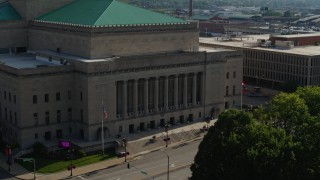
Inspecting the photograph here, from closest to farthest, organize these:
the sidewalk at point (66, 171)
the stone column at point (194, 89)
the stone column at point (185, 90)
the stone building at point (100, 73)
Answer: the sidewalk at point (66, 171) → the stone building at point (100, 73) → the stone column at point (185, 90) → the stone column at point (194, 89)

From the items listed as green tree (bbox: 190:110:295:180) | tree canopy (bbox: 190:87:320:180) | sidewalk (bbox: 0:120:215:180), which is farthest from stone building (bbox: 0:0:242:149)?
green tree (bbox: 190:110:295:180)

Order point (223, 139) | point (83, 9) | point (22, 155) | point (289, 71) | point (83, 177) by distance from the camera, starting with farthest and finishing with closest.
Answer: point (289, 71), point (83, 9), point (22, 155), point (83, 177), point (223, 139)

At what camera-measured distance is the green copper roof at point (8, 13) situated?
14875 centimetres

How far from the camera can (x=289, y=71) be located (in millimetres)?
176000

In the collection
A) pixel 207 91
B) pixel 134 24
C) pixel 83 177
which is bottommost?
pixel 83 177

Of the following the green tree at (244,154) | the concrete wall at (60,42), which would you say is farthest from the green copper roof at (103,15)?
the green tree at (244,154)

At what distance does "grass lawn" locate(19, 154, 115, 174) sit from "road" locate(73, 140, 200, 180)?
545 cm

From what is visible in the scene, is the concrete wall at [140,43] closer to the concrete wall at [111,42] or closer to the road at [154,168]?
the concrete wall at [111,42]

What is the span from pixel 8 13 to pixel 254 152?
93.9 m

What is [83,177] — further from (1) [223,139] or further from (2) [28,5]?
(2) [28,5]

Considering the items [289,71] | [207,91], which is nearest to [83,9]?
[207,91]

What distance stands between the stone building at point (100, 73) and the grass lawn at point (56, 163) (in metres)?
8.00

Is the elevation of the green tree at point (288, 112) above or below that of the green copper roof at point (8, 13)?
below

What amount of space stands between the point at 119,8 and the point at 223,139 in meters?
66.1
